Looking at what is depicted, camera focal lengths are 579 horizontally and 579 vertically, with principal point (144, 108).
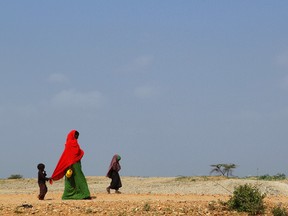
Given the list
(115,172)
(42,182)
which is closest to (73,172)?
(42,182)

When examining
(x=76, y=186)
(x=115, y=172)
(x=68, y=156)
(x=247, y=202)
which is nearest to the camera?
(x=247, y=202)

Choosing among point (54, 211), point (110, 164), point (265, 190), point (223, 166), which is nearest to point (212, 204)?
point (54, 211)

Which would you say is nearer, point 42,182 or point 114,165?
point 42,182

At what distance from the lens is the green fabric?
18641 millimetres

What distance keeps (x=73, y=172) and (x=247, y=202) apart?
19.0 feet

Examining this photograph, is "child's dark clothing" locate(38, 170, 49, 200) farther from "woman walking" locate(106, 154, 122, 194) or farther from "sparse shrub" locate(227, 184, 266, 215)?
"sparse shrub" locate(227, 184, 266, 215)

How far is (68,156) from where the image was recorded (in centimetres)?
1878

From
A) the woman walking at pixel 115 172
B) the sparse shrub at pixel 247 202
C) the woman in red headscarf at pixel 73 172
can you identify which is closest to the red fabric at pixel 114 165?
the woman walking at pixel 115 172

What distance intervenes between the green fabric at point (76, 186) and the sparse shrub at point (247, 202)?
189 inches

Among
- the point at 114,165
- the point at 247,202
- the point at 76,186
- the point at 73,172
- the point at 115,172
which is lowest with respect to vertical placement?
the point at 247,202

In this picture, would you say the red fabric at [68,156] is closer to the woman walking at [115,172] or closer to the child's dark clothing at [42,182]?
the child's dark clothing at [42,182]

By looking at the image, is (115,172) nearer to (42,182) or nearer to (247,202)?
(42,182)

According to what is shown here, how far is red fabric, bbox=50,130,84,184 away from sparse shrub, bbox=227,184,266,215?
5.22m

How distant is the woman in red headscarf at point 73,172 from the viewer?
18656mm
